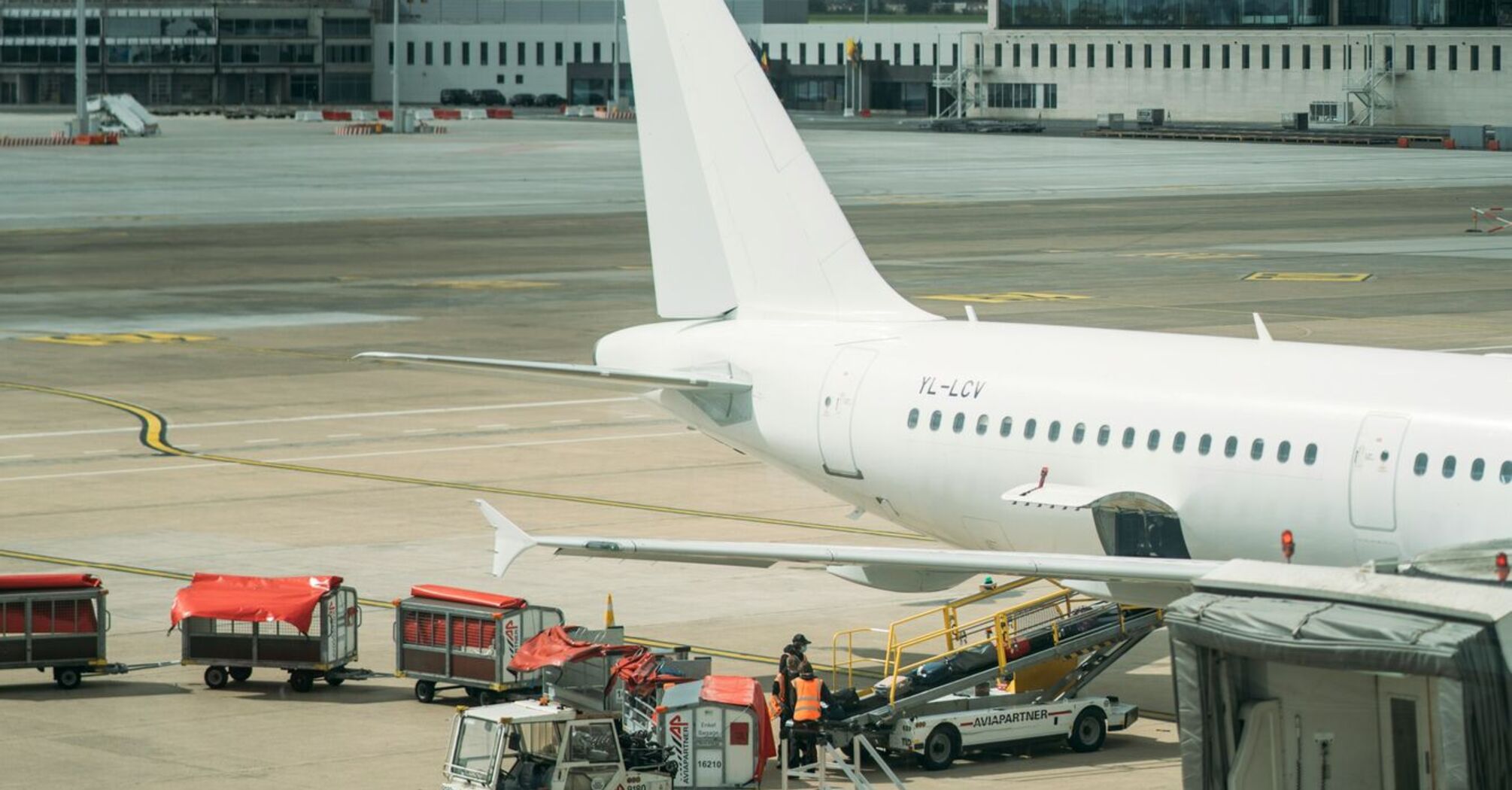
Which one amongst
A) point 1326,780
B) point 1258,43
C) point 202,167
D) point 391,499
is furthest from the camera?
point 1258,43

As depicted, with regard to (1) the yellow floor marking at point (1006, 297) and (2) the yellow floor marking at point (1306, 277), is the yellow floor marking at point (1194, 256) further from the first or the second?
(1) the yellow floor marking at point (1006, 297)

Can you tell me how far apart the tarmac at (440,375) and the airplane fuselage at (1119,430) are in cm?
236

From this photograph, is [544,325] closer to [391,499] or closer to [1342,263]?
[391,499]

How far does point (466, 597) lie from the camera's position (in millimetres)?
27781

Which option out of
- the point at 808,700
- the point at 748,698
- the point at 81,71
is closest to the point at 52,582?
the point at 748,698

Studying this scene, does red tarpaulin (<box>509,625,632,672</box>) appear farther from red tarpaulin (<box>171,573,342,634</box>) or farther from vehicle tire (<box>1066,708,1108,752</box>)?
vehicle tire (<box>1066,708,1108,752</box>)

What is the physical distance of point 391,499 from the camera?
4156 centimetres

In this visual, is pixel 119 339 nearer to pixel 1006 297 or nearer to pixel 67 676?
pixel 1006 297

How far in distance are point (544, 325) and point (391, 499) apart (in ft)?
88.3

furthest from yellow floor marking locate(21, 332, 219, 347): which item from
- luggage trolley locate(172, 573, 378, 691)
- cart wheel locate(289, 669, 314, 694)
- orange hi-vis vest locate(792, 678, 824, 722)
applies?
orange hi-vis vest locate(792, 678, 824, 722)

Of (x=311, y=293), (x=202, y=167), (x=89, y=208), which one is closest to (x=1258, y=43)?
(x=202, y=167)

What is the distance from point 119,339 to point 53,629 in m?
39.7

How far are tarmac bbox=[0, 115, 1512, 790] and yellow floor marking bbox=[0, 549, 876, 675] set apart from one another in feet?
0.32

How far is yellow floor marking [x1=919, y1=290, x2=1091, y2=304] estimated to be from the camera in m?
75.4
